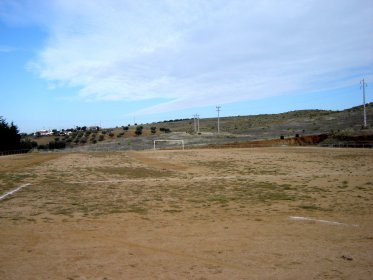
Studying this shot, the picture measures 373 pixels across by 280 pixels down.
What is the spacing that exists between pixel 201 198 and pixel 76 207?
4.05 meters

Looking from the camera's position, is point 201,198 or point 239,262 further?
point 201,198

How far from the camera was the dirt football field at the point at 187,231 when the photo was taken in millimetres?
5781

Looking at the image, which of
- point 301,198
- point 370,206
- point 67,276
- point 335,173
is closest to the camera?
point 67,276

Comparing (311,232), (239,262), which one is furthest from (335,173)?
(239,262)

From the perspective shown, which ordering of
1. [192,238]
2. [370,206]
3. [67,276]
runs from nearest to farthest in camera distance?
[67,276]
[192,238]
[370,206]

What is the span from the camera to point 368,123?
60.2 m

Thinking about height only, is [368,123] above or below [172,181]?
above

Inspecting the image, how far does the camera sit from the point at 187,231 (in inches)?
323

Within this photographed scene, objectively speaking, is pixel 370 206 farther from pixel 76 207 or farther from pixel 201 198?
pixel 76 207

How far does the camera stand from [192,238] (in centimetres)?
759

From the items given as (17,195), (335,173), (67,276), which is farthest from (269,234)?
(335,173)

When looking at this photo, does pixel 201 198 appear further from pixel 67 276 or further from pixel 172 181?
pixel 67 276

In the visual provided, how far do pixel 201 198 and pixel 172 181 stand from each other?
494 centimetres

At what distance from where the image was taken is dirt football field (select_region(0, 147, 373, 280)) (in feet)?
19.0
